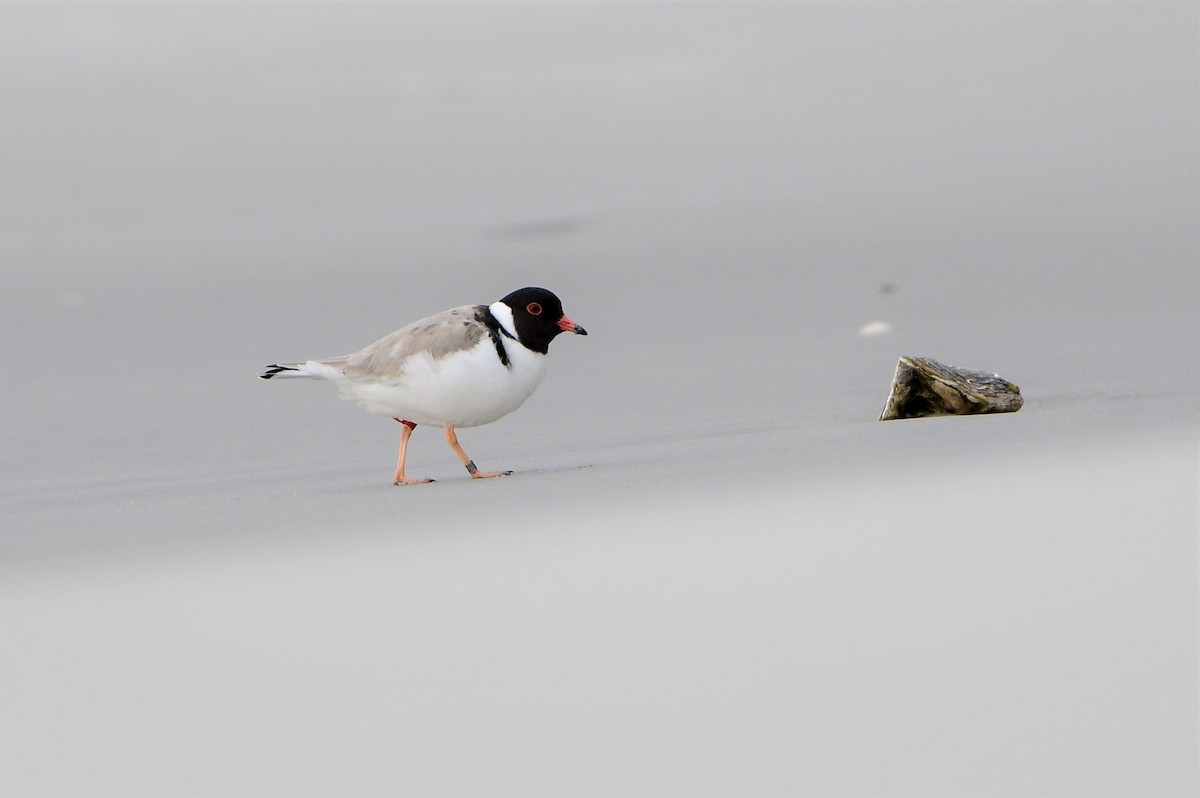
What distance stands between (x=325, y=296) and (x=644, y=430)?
19.6ft

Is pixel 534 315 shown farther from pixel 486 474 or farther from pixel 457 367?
pixel 486 474

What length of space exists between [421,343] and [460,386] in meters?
0.23

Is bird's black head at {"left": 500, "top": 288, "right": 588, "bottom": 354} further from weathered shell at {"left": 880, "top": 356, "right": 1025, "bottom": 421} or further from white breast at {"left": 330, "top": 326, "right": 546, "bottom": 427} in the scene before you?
weathered shell at {"left": 880, "top": 356, "right": 1025, "bottom": 421}

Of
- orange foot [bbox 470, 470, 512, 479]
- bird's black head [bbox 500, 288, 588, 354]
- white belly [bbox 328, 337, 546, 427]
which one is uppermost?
bird's black head [bbox 500, 288, 588, 354]

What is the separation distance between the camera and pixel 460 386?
5.74m

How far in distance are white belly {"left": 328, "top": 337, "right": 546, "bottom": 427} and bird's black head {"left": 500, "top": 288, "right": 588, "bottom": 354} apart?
0.05 metres

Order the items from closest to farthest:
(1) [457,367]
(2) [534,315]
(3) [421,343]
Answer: (1) [457,367], (3) [421,343], (2) [534,315]

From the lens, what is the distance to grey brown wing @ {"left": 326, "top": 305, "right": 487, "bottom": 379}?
5.80m

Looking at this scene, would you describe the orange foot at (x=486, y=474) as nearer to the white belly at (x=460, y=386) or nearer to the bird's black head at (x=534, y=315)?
the white belly at (x=460, y=386)

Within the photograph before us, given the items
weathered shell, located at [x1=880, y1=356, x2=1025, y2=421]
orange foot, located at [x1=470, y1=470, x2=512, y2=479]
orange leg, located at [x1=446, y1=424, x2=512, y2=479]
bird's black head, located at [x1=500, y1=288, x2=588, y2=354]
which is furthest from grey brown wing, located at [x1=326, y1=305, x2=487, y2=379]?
weathered shell, located at [x1=880, y1=356, x2=1025, y2=421]

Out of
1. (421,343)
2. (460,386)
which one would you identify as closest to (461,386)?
(460,386)

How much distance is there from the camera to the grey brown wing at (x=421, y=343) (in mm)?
5801

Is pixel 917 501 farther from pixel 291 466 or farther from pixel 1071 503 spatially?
pixel 291 466

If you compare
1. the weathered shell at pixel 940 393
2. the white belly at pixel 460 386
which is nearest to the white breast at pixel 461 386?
the white belly at pixel 460 386
